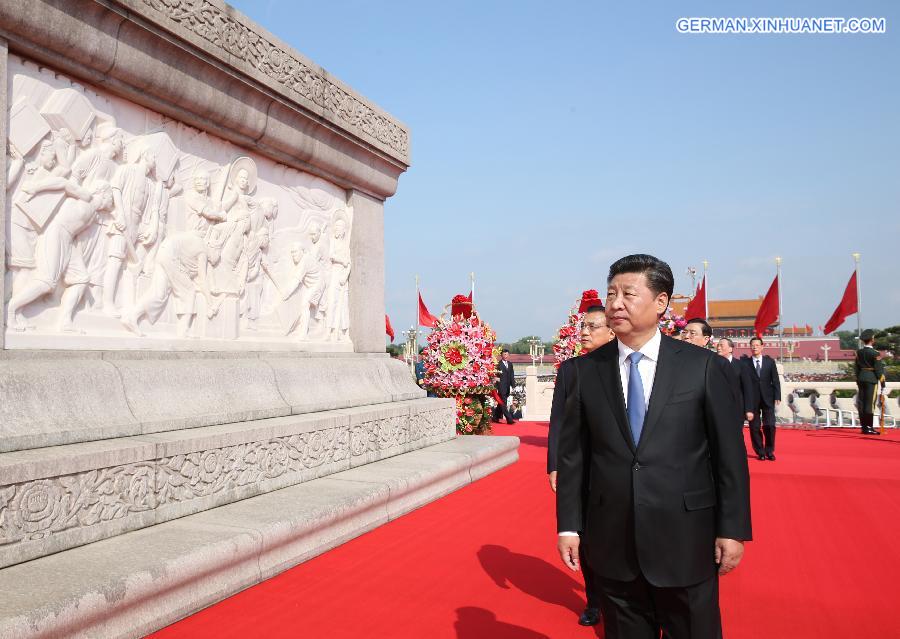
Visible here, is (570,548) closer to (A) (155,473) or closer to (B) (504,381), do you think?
(A) (155,473)

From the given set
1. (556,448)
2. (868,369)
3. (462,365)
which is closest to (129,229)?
(556,448)

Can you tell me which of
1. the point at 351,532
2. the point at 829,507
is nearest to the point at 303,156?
the point at 351,532

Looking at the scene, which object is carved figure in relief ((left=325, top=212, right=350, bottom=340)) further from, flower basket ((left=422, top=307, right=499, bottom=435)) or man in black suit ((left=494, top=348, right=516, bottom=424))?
man in black suit ((left=494, top=348, right=516, bottom=424))

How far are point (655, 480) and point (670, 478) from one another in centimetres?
4

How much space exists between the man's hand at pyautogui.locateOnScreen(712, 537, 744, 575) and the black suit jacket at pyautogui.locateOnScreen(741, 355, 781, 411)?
21.8 ft

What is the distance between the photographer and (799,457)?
8477 mm

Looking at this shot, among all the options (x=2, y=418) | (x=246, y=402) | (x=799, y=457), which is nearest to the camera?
(x=2, y=418)

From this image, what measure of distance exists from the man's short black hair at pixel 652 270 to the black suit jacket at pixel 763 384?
660 cm

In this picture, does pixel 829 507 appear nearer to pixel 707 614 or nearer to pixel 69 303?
pixel 707 614

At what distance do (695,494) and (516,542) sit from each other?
242 cm

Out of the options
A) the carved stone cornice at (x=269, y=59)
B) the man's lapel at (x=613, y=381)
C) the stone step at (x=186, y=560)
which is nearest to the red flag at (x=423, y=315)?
the carved stone cornice at (x=269, y=59)

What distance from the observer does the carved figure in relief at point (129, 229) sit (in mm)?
3598

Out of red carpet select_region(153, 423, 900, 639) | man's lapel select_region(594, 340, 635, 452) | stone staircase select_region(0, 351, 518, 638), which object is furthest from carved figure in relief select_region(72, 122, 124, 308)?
man's lapel select_region(594, 340, 635, 452)

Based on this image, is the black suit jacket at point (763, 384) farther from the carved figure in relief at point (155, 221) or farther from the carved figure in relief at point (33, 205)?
the carved figure in relief at point (33, 205)
